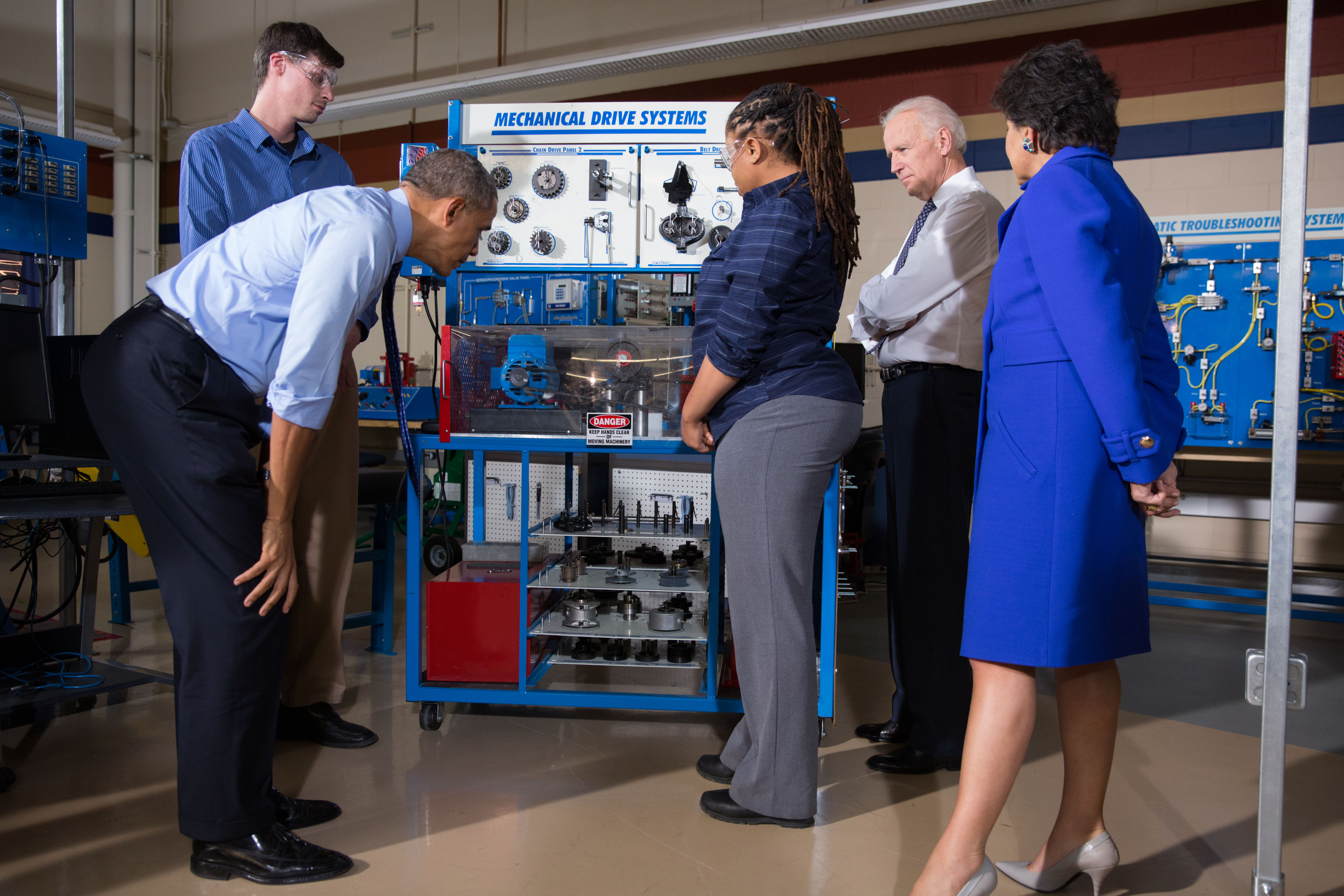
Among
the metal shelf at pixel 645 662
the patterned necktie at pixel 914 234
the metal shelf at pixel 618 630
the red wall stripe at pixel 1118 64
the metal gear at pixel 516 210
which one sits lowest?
the metal shelf at pixel 645 662

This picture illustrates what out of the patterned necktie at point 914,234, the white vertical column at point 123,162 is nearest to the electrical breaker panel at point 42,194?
the patterned necktie at point 914,234

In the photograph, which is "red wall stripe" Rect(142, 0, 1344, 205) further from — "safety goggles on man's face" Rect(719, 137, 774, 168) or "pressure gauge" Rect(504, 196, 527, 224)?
"safety goggles on man's face" Rect(719, 137, 774, 168)

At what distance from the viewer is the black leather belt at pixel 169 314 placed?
5.04 ft

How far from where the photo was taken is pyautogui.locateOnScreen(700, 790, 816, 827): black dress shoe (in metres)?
1.89

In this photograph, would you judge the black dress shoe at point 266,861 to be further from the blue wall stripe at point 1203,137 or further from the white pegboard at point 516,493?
the blue wall stripe at point 1203,137

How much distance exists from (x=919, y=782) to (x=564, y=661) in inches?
41.9

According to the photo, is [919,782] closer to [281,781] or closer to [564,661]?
[564,661]

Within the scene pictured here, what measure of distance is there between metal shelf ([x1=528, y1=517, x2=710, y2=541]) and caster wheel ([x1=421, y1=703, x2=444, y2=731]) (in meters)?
0.57

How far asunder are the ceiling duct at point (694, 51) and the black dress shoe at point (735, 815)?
14.7 feet

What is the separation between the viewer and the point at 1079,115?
1420 mm

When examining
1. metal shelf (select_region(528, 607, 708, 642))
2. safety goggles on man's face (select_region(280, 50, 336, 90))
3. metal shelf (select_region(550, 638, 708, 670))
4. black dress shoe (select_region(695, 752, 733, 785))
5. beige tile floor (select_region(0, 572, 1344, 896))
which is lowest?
beige tile floor (select_region(0, 572, 1344, 896))

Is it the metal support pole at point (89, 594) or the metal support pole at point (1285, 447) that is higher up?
the metal support pole at point (1285, 447)

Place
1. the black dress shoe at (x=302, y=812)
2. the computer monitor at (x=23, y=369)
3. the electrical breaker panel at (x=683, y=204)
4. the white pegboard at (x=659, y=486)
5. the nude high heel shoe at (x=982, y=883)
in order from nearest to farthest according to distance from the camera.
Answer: the nude high heel shoe at (x=982, y=883) → the black dress shoe at (x=302, y=812) → the computer monitor at (x=23, y=369) → the electrical breaker panel at (x=683, y=204) → the white pegboard at (x=659, y=486)

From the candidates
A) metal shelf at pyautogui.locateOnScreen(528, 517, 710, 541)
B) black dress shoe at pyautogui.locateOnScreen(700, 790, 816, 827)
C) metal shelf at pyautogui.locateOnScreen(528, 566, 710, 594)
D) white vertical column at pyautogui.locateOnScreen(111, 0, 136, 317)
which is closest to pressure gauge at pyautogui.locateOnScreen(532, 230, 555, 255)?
metal shelf at pyautogui.locateOnScreen(528, 517, 710, 541)
